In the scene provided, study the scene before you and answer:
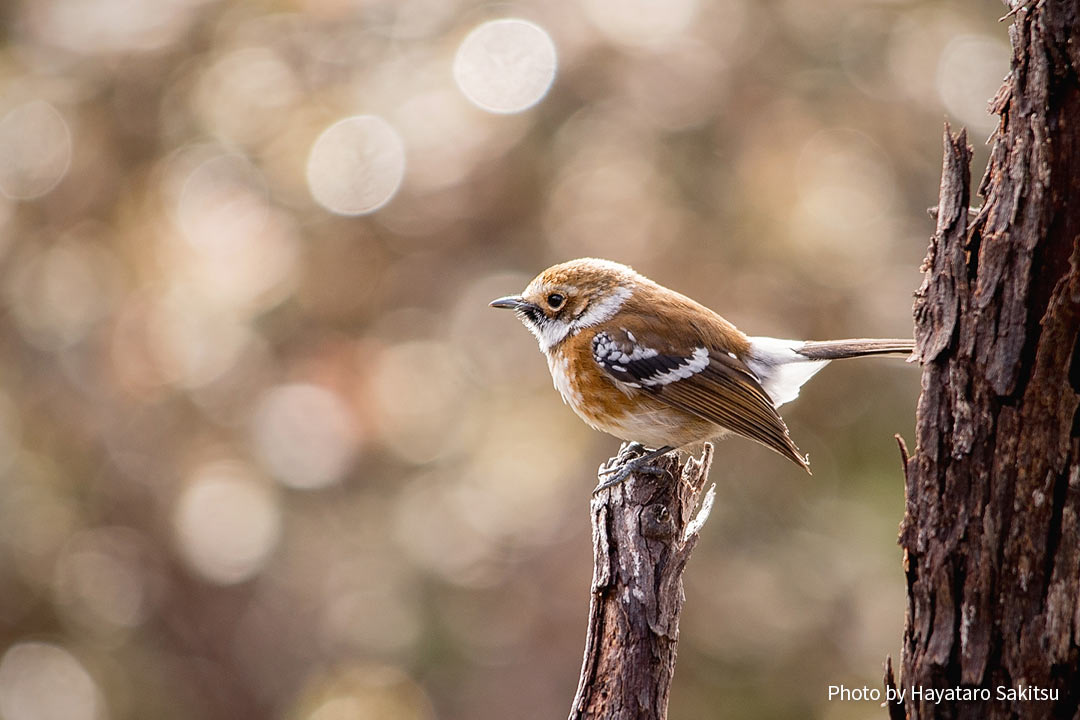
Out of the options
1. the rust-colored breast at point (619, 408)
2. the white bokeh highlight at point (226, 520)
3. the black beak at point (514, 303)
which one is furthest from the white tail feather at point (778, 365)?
the white bokeh highlight at point (226, 520)

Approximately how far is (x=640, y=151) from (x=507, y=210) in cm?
105

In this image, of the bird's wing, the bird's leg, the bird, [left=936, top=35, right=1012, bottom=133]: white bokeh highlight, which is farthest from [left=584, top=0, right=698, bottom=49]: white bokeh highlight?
the bird's leg

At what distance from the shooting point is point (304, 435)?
673 centimetres

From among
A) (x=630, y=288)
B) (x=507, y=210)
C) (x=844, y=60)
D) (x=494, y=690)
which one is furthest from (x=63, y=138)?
(x=844, y=60)

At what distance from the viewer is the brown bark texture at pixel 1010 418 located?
2174mm

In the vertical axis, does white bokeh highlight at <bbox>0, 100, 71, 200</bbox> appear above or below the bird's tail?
above

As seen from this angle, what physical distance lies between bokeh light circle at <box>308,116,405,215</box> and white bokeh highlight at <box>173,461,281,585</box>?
2065mm

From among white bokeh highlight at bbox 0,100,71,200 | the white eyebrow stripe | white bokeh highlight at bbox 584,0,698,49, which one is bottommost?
the white eyebrow stripe

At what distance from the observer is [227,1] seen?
21.9 ft

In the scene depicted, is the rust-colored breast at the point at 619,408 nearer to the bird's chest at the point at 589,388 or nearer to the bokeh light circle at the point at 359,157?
the bird's chest at the point at 589,388

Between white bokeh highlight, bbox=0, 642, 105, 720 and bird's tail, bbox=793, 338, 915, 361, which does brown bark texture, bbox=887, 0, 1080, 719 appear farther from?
white bokeh highlight, bbox=0, 642, 105, 720

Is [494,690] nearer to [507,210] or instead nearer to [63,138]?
[507,210]

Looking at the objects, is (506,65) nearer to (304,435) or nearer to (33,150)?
(304,435)

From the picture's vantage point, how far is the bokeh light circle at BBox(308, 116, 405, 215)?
6.57 m
